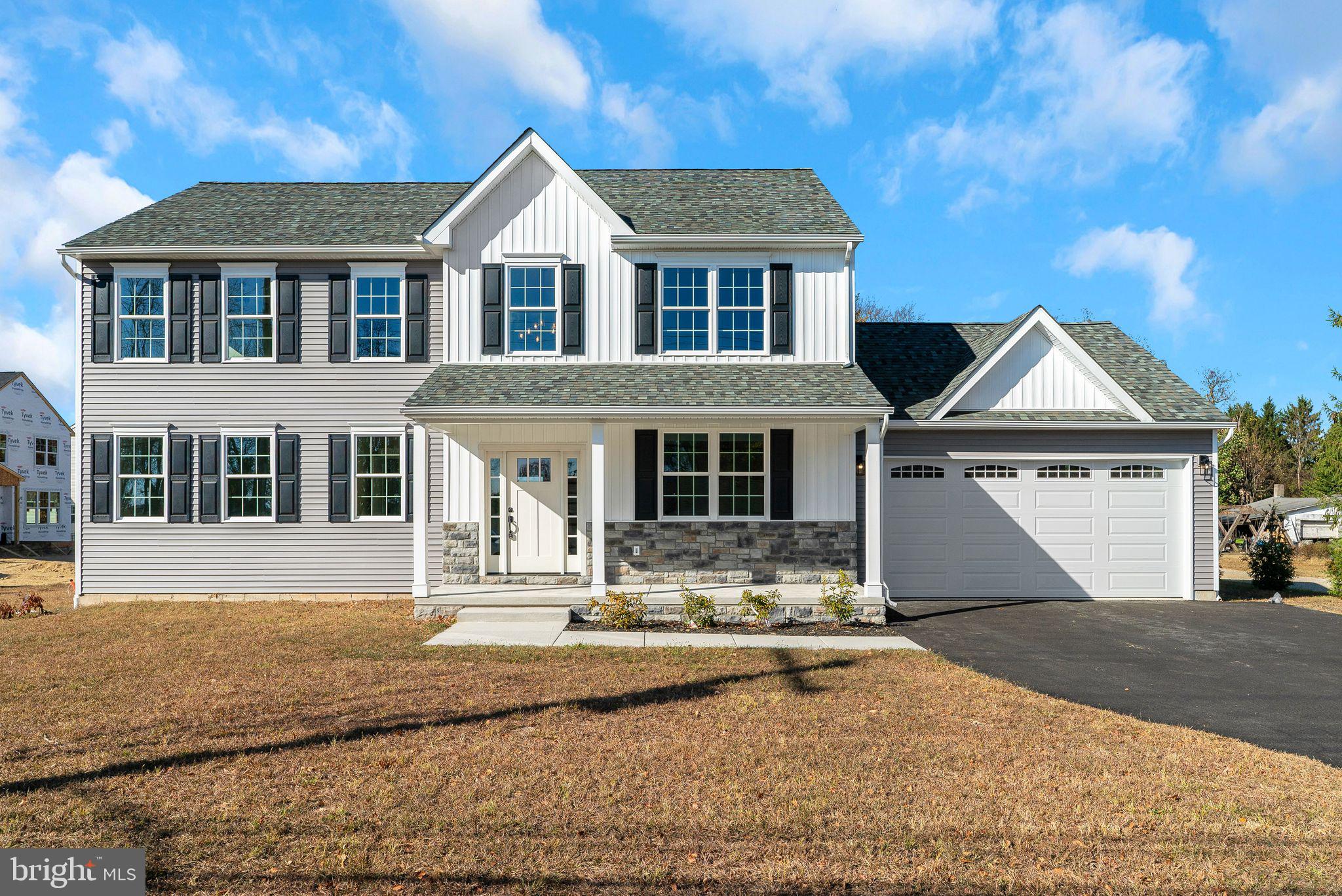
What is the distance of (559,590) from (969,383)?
8.07m

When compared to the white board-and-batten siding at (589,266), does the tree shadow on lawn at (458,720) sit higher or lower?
lower

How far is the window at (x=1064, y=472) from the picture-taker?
46.6 feet

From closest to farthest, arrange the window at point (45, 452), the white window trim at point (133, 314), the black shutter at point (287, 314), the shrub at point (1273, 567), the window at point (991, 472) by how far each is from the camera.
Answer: the white window trim at point (133, 314) < the black shutter at point (287, 314) < the window at point (991, 472) < the shrub at point (1273, 567) < the window at point (45, 452)

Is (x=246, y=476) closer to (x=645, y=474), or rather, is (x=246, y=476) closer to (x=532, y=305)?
(x=532, y=305)

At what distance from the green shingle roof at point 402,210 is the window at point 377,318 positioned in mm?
778

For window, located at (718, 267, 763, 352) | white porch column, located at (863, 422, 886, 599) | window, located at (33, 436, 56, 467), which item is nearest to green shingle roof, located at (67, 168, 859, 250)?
window, located at (718, 267, 763, 352)

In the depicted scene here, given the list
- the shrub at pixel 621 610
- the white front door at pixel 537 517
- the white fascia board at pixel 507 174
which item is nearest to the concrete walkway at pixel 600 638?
the shrub at pixel 621 610

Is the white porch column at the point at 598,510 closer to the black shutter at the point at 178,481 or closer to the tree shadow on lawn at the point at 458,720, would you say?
the tree shadow on lawn at the point at 458,720

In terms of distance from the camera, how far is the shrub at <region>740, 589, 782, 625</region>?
1130 centimetres

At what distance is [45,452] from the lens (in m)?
33.8

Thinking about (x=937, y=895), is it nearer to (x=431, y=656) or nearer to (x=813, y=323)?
(x=431, y=656)

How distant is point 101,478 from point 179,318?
3.17 m

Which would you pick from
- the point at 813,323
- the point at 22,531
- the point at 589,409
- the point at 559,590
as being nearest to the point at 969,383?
the point at 813,323

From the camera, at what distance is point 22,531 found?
3155 centimetres
